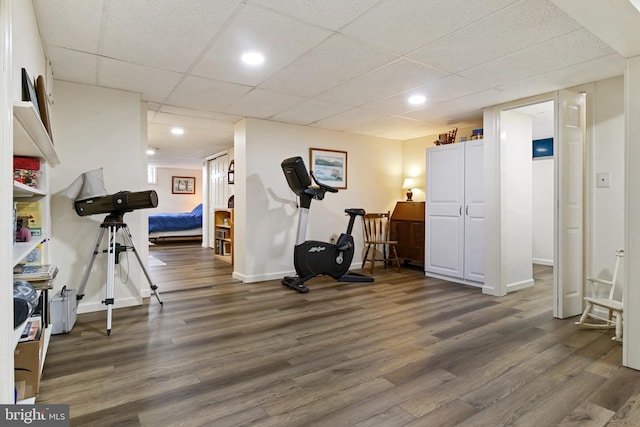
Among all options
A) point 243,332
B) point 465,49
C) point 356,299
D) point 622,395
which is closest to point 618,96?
point 465,49

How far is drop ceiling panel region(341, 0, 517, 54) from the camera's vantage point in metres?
1.98

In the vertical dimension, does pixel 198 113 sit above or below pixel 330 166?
above

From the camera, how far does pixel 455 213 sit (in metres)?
4.67

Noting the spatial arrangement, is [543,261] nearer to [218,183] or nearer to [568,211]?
[568,211]

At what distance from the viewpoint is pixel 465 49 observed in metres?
2.55

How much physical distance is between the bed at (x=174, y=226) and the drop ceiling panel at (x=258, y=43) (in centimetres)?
677

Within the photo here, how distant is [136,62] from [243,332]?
2404 mm

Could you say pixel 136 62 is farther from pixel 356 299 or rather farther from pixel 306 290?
pixel 356 299

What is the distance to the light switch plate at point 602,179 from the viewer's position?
3.13 m

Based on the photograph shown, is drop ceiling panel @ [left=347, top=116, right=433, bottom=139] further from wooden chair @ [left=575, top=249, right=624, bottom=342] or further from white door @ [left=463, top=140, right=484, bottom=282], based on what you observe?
wooden chair @ [left=575, top=249, right=624, bottom=342]

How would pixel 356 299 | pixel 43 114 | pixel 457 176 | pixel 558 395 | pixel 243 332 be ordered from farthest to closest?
pixel 457 176 < pixel 356 299 < pixel 243 332 < pixel 43 114 < pixel 558 395

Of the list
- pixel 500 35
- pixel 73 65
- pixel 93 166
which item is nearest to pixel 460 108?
pixel 500 35

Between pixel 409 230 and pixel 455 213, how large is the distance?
104 cm

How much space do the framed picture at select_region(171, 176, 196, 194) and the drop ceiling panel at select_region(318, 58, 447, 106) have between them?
28.3 ft
